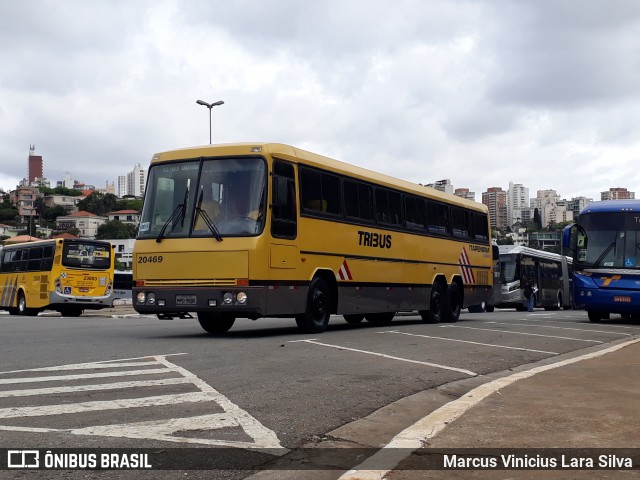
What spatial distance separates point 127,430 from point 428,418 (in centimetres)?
237

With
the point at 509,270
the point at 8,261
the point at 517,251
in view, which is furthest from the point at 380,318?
the point at 517,251

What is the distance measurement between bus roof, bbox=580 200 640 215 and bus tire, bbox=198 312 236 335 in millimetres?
12830

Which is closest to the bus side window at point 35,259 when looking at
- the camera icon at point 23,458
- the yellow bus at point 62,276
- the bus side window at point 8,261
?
the yellow bus at point 62,276

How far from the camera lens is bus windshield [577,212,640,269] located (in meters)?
24.1

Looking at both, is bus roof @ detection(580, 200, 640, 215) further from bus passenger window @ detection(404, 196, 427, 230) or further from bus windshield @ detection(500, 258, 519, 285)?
bus windshield @ detection(500, 258, 519, 285)

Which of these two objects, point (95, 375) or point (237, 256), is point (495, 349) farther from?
point (95, 375)

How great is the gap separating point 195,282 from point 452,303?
1013 centimetres

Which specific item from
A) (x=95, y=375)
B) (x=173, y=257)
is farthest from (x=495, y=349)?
(x=95, y=375)

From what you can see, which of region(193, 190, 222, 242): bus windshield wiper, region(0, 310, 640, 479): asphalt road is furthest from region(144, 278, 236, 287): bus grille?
region(0, 310, 640, 479): asphalt road

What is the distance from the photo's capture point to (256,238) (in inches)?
562

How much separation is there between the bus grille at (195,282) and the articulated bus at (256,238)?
0.02 meters

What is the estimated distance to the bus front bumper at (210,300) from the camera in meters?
14.2

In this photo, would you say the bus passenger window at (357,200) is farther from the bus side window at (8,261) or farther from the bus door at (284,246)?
the bus side window at (8,261)

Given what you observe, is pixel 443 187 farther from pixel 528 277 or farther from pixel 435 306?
pixel 435 306
